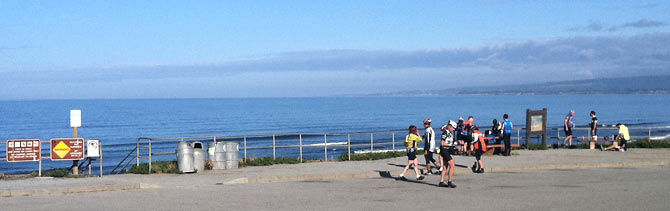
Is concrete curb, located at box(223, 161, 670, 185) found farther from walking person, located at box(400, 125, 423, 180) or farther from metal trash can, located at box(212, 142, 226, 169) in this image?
metal trash can, located at box(212, 142, 226, 169)

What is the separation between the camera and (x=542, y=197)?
14.4 m

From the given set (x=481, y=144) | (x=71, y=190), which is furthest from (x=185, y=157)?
(x=481, y=144)

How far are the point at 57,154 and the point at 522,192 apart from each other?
11.3m

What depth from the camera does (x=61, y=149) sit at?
18656 millimetres

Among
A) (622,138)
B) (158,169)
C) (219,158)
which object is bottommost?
(158,169)

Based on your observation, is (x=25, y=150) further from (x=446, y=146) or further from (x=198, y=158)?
(x=446, y=146)

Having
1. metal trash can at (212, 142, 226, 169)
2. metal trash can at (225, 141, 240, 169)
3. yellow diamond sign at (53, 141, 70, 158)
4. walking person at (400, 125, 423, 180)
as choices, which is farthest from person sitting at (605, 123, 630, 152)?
yellow diamond sign at (53, 141, 70, 158)

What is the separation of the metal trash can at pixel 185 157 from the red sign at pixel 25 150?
345 cm

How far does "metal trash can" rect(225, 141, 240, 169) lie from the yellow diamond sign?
405 centimetres

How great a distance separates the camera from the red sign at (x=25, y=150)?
60.5 feet

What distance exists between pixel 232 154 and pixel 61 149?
4381 mm

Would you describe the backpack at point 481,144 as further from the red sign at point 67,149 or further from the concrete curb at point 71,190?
the red sign at point 67,149

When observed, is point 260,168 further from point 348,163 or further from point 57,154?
point 57,154

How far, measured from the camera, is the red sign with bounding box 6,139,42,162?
18.4 m
